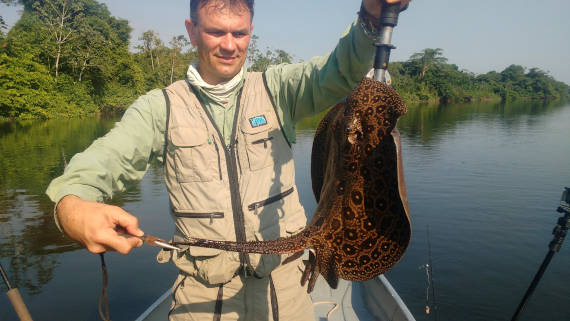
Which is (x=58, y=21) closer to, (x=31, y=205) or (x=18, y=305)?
(x=31, y=205)

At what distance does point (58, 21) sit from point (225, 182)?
52.9 m

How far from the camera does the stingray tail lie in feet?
5.05

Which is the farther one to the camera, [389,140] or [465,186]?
[465,186]

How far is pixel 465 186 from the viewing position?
1566 centimetres

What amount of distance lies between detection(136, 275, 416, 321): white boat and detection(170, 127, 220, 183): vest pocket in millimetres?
3047

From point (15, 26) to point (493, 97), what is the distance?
122 m

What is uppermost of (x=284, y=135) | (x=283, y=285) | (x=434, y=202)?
(x=284, y=135)

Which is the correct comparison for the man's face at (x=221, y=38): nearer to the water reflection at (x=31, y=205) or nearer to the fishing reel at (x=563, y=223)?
the fishing reel at (x=563, y=223)

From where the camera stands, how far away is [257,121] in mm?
2838

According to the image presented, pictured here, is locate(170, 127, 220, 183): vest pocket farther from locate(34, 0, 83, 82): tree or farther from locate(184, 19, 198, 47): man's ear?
locate(34, 0, 83, 82): tree

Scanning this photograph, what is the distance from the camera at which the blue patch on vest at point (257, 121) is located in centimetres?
282

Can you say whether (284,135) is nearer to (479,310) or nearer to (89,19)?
(479,310)

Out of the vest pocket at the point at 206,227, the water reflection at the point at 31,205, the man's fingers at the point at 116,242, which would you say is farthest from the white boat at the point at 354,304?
the water reflection at the point at 31,205

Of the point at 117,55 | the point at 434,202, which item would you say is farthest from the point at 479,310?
the point at 117,55
